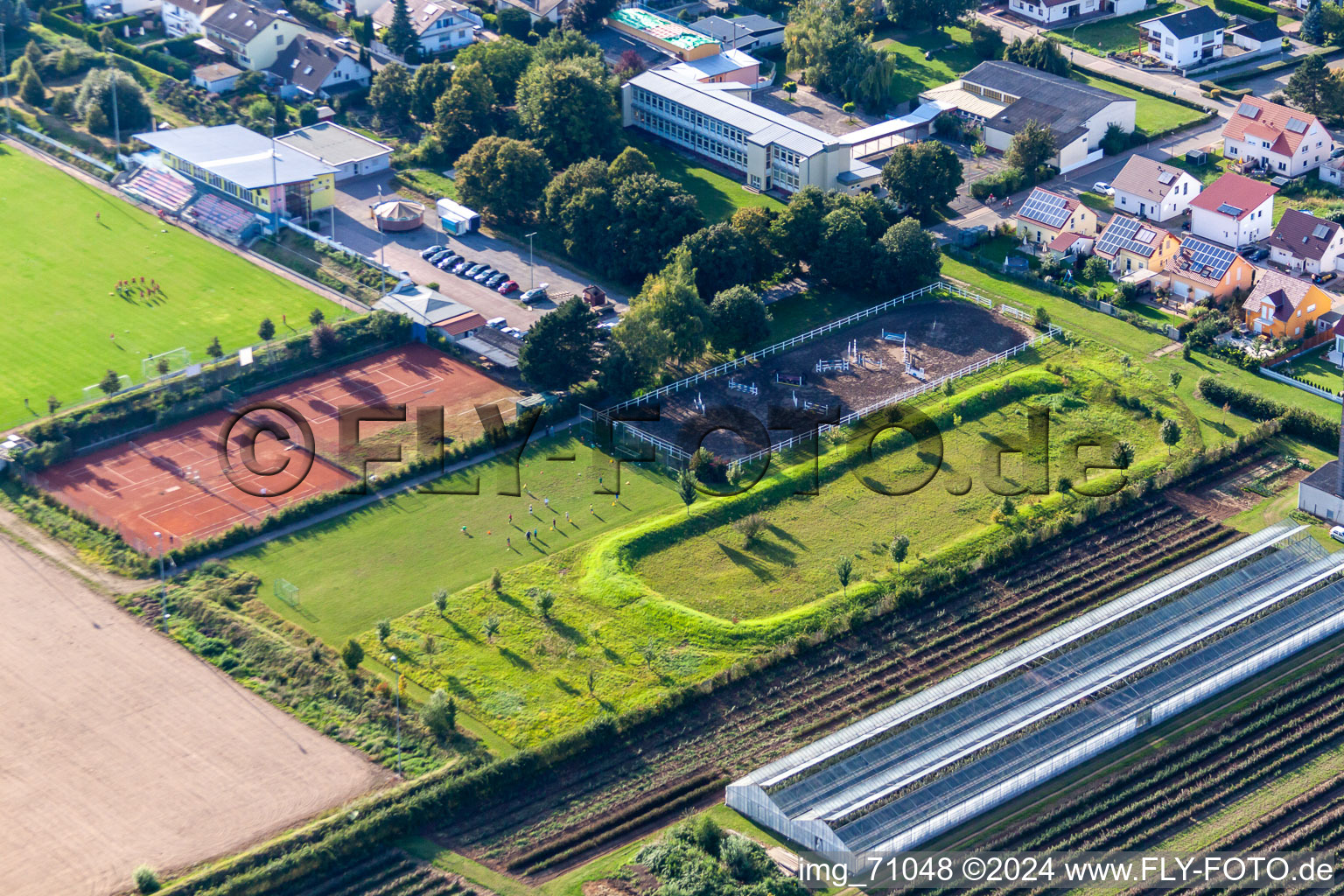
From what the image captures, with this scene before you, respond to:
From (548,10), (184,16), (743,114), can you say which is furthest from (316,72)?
(743,114)

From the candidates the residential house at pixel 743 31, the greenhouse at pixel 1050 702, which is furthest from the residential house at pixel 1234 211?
the residential house at pixel 743 31

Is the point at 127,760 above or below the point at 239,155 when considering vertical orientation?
below

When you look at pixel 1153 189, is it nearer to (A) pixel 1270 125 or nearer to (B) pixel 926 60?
(A) pixel 1270 125

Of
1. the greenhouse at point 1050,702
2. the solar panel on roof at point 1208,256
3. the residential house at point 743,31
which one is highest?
the residential house at point 743,31

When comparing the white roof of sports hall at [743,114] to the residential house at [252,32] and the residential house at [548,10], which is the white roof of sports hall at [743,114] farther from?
the residential house at [252,32]

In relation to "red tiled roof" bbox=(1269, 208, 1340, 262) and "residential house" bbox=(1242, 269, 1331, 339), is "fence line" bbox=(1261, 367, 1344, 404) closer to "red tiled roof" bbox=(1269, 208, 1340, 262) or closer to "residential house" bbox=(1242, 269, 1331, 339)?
"residential house" bbox=(1242, 269, 1331, 339)

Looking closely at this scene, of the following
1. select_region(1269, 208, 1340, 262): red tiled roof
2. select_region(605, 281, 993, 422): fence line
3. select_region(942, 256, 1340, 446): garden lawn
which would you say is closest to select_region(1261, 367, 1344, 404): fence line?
select_region(942, 256, 1340, 446): garden lawn
